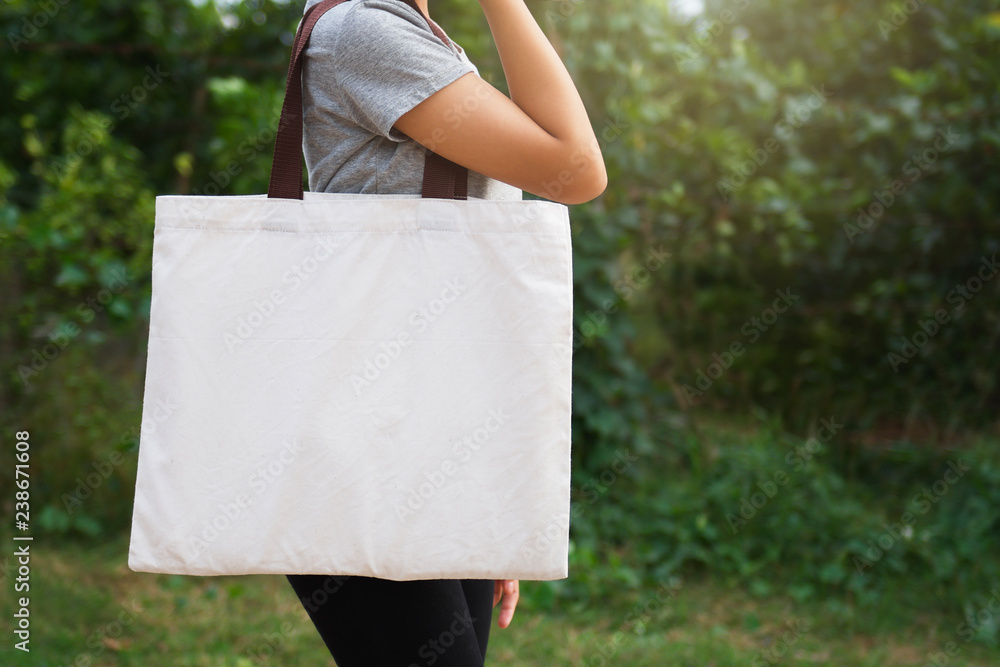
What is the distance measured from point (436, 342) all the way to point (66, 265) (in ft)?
9.94

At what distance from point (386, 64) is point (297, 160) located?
18 centimetres

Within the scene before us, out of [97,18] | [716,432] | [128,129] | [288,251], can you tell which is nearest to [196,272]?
[288,251]

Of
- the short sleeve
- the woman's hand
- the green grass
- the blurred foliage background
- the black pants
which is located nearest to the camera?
the short sleeve

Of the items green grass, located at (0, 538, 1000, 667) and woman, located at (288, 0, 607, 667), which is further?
green grass, located at (0, 538, 1000, 667)

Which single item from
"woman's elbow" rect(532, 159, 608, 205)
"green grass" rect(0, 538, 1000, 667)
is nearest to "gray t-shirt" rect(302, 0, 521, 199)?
"woman's elbow" rect(532, 159, 608, 205)

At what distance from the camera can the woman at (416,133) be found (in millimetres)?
947

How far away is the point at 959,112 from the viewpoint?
10.5 feet

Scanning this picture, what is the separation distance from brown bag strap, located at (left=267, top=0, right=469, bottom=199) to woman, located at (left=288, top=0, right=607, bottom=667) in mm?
19

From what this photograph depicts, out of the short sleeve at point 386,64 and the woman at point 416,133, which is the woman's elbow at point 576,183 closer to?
the woman at point 416,133

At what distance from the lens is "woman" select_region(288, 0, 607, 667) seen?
0.95 meters

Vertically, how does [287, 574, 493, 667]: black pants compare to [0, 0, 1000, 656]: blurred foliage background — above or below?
above

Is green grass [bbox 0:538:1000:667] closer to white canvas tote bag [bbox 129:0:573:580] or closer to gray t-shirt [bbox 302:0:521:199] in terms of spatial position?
white canvas tote bag [bbox 129:0:573:580]

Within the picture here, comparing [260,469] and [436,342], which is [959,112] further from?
[260,469]

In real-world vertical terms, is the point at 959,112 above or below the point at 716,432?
above
